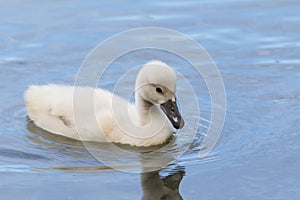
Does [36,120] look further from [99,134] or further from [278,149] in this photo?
[278,149]

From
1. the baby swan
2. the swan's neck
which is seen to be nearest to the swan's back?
the baby swan

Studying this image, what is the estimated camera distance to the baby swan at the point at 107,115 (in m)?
6.29

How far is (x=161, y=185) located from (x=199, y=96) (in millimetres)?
1639

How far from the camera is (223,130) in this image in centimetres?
644

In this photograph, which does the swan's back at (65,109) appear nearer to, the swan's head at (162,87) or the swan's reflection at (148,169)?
the swan's reflection at (148,169)

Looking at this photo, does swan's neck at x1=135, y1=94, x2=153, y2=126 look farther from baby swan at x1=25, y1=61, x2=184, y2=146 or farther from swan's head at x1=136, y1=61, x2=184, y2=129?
swan's head at x1=136, y1=61, x2=184, y2=129

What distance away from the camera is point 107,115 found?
636 cm

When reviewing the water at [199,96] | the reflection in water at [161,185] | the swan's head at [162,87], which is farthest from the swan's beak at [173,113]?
the reflection in water at [161,185]

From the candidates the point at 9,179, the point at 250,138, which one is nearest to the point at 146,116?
the point at 250,138

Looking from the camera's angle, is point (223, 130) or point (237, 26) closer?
point (223, 130)

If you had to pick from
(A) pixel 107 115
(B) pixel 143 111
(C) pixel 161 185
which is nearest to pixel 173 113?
(B) pixel 143 111

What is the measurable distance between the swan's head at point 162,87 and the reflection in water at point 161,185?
17.7 inches

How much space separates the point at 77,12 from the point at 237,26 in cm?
170

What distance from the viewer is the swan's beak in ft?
19.8
